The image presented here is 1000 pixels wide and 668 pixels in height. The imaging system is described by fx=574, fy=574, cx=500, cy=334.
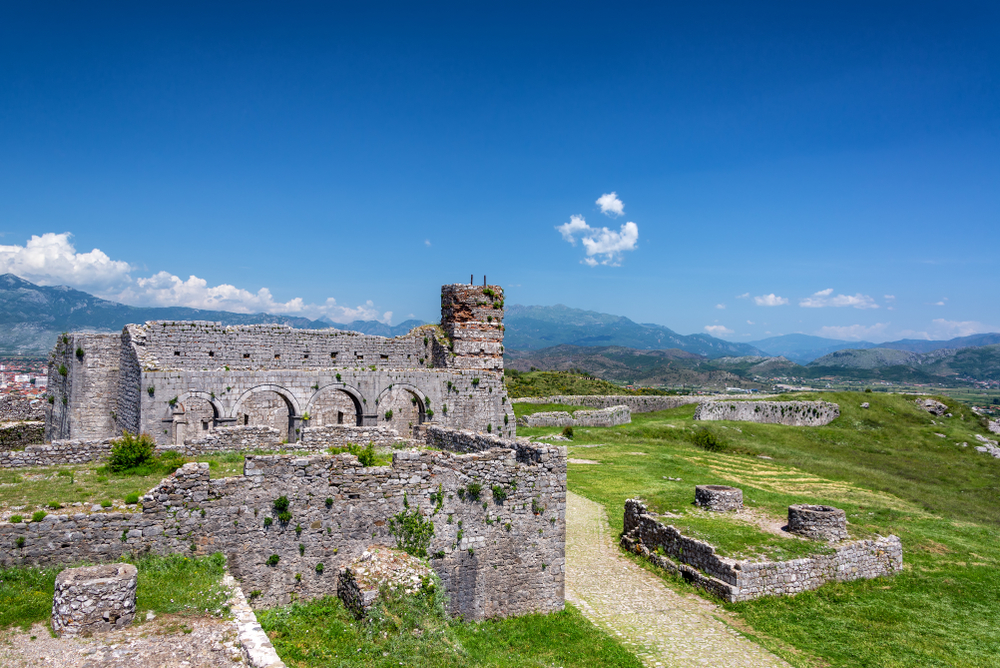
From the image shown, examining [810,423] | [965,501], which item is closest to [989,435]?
[810,423]

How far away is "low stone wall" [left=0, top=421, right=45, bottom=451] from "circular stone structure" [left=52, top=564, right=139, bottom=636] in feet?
66.7

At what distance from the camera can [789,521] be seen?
59.6 ft

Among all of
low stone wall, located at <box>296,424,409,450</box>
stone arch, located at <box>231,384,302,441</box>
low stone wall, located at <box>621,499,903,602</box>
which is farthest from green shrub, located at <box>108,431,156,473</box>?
low stone wall, located at <box>621,499,903,602</box>

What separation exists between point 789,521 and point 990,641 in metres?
5.55

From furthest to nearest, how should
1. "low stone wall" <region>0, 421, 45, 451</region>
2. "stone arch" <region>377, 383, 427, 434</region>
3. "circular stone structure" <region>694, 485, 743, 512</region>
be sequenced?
"low stone wall" <region>0, 421, 45, 451</region> < "stone arch" <region>377, 383, 427, 434</region> < "circular stone structure" <region>694, 485, 743, 512</region>

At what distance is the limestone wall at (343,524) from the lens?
8.88 metres

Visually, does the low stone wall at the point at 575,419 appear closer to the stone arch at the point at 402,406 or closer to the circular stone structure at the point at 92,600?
the stone arch at the point at 402,406

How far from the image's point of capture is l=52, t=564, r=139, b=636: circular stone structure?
723 centimetres

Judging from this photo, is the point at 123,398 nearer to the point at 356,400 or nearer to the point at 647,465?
the point at 356,400

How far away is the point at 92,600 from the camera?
24.1 feet

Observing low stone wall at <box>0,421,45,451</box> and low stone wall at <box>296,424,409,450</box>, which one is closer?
low stone wall at <box>296,424,409,450</box>

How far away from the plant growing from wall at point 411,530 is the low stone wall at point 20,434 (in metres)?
20.7

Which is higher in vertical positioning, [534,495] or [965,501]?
[534,495]

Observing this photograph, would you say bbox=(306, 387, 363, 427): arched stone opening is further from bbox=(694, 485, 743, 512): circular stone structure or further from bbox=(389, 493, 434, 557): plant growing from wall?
bbox=(694, 485, 743, 512): circular stone structure
